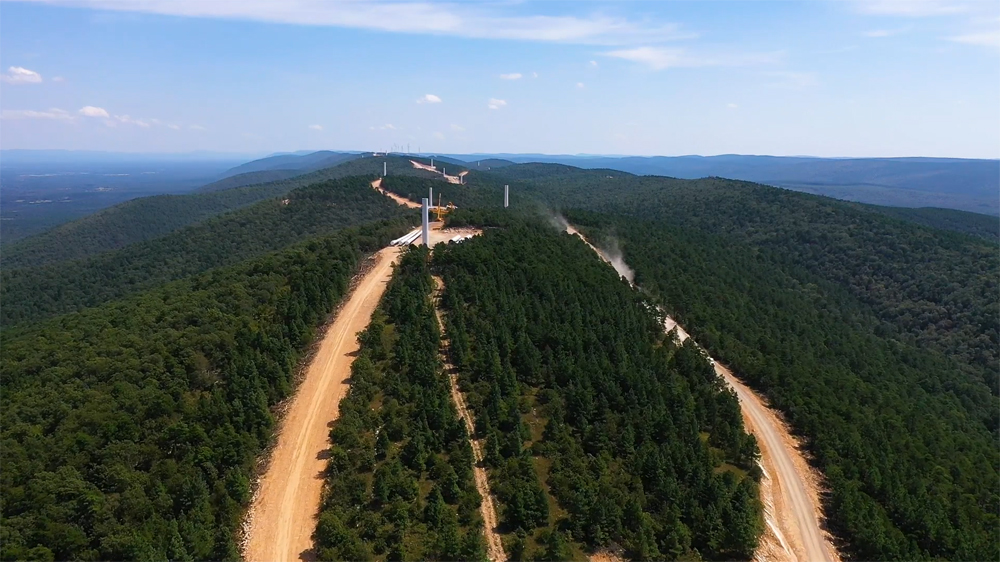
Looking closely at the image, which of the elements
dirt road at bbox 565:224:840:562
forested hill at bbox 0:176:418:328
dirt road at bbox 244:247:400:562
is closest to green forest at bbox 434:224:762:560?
dirt road at bbox 565:224:840:562

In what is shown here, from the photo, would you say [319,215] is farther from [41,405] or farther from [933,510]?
[933,510]

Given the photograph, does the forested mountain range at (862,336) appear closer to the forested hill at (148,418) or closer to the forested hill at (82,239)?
the forested hill at (148,418)

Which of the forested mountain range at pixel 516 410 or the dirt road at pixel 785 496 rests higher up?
the forested mountain range at pixel 516 410

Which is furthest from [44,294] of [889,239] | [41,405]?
[889,239]

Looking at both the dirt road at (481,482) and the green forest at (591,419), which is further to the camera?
the green forest at (591,419)

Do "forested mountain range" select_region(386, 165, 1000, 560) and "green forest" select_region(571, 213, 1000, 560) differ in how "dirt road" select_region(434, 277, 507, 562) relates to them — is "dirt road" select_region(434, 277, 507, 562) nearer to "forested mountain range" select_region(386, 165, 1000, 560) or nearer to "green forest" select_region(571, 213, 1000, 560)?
"green forest" select_region(571, 213, 1000, 560)

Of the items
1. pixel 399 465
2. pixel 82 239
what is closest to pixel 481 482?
pixel 399 465

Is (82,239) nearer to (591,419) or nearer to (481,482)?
(481,482)

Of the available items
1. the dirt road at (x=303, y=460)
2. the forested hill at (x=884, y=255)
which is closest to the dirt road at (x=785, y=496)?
the dirt road at (x=303, y=460)
